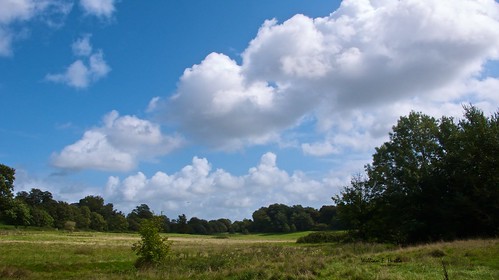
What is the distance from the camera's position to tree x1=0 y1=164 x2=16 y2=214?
237ft

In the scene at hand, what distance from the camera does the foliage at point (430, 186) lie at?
39062 mm

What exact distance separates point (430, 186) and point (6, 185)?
6611cm

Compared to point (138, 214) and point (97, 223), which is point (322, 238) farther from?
point (138, 214)

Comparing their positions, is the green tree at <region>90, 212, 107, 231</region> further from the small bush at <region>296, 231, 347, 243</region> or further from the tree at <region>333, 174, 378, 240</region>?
the tree at <region>333, 174, 378, 240</region>

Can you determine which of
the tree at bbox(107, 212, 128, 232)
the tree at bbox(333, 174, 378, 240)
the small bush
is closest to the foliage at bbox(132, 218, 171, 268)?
the tree at bbox(333, 174, 378, 240)

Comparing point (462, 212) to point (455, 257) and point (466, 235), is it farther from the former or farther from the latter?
point (455, 257)

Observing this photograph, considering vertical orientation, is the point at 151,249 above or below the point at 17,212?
below

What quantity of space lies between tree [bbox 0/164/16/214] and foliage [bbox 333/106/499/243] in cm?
5623

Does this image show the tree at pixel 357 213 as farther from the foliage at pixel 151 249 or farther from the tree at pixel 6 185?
the tree at pixel 6 185

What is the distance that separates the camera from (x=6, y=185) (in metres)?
73.1

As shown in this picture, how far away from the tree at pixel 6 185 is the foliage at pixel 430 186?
56.2m

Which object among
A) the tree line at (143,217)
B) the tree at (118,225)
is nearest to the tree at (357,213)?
the tree line at (143,217)

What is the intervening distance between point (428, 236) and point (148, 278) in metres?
32.6

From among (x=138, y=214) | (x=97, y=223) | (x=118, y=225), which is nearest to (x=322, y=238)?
(x=118, y=225)
